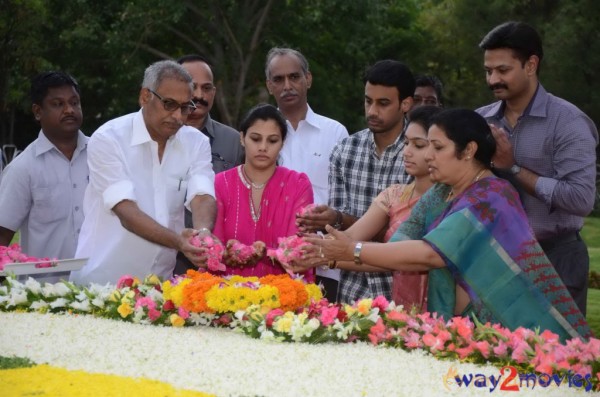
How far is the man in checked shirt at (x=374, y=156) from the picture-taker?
5.90 m

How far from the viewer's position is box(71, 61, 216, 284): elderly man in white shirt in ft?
18.2

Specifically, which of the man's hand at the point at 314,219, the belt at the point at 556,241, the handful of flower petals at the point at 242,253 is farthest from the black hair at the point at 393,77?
the handful of flower petals at the point at 242,253

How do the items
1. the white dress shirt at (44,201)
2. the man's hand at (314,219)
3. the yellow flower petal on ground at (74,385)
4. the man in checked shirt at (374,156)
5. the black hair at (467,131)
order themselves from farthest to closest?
the white dress shirt at (44,201) → the man in checked shirt at (374,156) → the man's hand at (314,219) → the black hair at (467,131) → the yellow flower petal on ground at (74,385)

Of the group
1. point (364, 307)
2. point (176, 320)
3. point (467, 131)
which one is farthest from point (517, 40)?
point (176, 320)

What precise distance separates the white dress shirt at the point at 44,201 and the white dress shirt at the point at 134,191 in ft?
1.95

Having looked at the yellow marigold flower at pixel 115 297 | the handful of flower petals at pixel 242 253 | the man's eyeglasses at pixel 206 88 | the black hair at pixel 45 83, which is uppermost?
the man's eyeglasses at pixel 206 88

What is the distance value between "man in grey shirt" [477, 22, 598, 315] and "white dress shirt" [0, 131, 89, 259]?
9.52ft

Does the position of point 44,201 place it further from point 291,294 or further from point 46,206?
point 291,294

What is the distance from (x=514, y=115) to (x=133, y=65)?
997 inches

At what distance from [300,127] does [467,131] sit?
7.69ft

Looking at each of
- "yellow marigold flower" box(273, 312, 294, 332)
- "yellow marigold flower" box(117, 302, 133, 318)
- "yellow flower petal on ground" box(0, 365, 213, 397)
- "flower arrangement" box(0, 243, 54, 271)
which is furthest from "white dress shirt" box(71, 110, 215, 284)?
"yellow flower petal on ground" box(0, 365, 213, 397)

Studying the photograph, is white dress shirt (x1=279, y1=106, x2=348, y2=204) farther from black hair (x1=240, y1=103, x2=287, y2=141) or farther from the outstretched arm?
the outstretched arm

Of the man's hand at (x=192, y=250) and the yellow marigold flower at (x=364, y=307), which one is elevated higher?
the man's hand at (x=192, y=250)

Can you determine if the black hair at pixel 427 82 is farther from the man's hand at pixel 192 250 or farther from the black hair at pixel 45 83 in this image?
the man's hand at pixel 192 250
